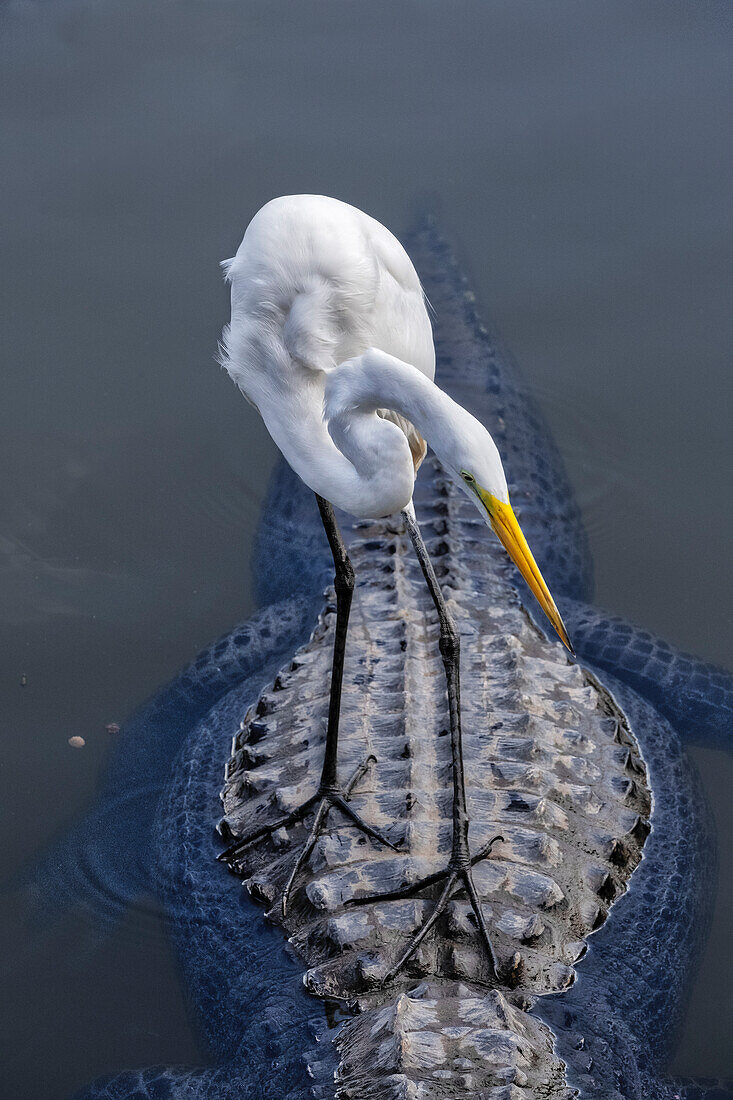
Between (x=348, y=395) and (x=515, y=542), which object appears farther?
(x=348, y=395)

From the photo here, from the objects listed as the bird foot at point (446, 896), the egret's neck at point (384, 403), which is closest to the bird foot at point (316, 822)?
the bird foot at point (446, 896)

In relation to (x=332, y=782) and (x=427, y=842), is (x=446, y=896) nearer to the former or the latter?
Answer: (x=427, y=842)

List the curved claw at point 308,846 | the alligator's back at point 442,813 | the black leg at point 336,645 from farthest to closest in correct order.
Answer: the black leg at point 336,645
the curved claw at point 308,846
the alligator's back at point 442,813

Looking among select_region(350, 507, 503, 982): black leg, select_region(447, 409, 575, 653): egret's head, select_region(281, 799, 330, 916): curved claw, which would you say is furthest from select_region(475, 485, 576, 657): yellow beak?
select_region(281, 799, 330, 916): curved claw

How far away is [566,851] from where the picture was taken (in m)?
2.98

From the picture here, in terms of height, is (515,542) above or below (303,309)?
below

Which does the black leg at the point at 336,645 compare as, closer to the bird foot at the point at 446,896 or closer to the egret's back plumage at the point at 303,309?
the egret's back plumage at the point at 303,309

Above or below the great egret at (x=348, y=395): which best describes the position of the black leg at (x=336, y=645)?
below

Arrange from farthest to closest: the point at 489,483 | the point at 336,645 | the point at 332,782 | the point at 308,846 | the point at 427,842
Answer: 1. the point at 336,645
2. the point at 332,782
3. the point at 308,846
4. the point at 427,842
5. the point at 489,483

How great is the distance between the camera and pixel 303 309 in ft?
9.69

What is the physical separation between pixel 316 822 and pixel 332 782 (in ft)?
0.42

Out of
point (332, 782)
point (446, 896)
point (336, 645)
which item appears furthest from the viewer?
point (336, 645)

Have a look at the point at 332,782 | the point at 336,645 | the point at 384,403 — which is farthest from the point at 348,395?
the point at 332,782

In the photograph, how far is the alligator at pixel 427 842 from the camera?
103 inches
